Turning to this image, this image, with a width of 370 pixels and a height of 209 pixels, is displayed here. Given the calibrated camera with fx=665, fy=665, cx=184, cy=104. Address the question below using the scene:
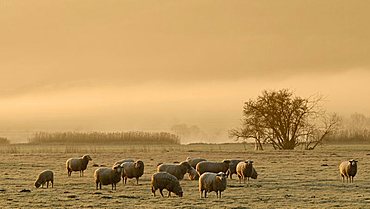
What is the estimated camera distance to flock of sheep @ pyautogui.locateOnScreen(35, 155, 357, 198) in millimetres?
30125

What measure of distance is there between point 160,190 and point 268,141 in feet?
209

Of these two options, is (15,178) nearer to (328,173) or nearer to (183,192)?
(183,192)

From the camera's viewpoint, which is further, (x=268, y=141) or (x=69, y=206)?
(x=268, y=141)

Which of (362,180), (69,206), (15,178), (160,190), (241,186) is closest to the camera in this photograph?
(69,206)

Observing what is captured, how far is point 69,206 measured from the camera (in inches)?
1048

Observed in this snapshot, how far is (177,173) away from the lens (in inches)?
1480

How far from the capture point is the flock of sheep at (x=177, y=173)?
98.8ft

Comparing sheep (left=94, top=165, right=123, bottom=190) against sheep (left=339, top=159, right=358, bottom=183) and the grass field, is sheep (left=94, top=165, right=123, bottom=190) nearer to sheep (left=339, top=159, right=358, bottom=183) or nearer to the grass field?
the grass field

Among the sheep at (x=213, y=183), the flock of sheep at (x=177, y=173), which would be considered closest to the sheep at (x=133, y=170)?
the flock of sheep at (x=177, y=173)

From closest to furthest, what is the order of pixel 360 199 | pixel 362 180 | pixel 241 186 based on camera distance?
pixel 360 199 → pixel 241 186 → pixel 362 180

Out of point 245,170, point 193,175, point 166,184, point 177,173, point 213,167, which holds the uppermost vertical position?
point 213,167

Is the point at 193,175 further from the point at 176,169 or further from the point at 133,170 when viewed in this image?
the point at 133,170

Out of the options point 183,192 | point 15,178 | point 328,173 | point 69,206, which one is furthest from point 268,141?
point 69,206

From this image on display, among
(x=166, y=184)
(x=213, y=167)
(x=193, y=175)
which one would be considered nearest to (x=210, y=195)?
(x=166, y=184)
